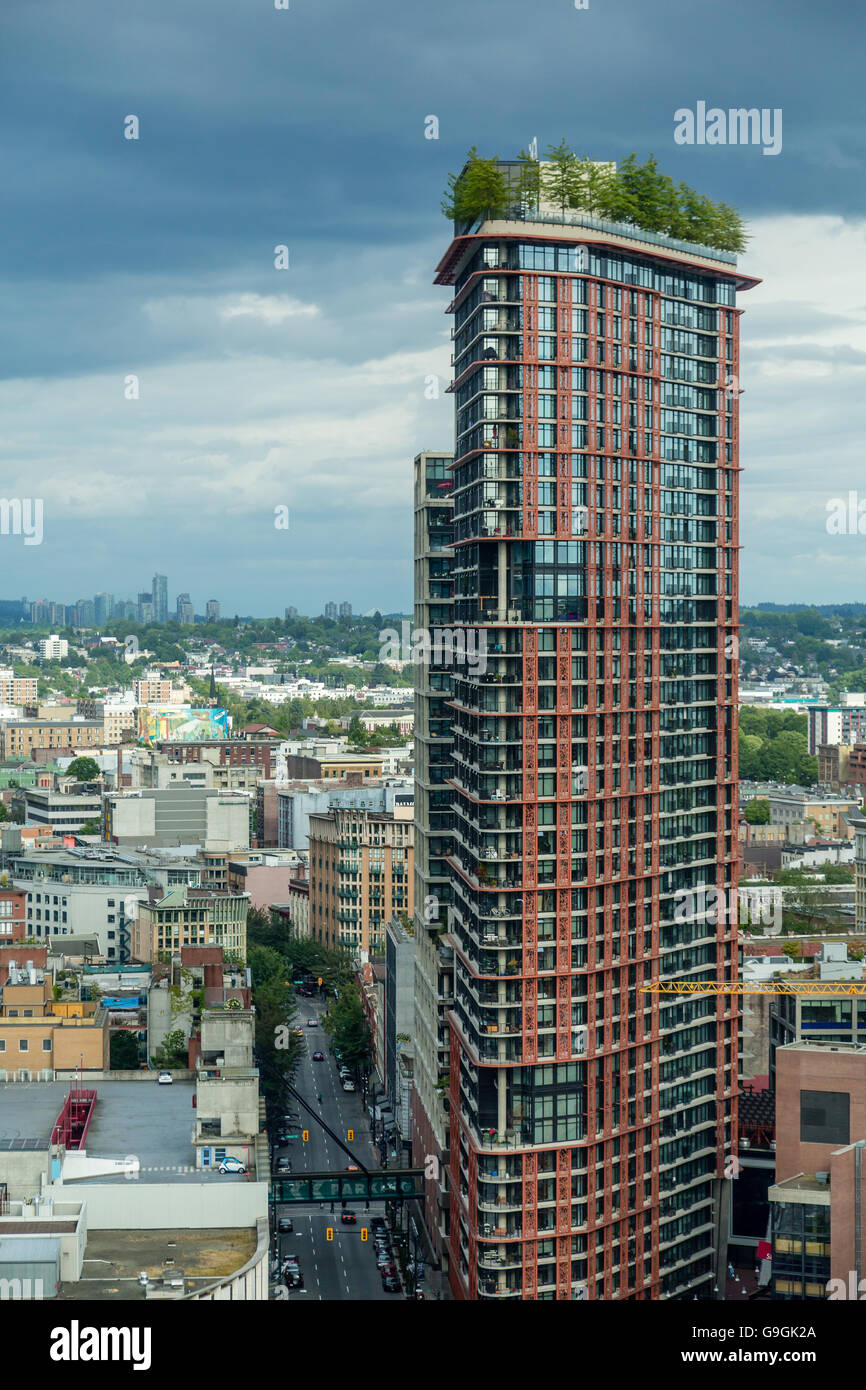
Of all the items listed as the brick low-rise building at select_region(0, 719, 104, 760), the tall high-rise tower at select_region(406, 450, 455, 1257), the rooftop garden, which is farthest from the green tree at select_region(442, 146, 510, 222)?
the brick low-rise building at select_region(0, 719, 104, 760)

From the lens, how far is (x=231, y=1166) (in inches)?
1154

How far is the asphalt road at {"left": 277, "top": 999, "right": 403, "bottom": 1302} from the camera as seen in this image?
125 ft

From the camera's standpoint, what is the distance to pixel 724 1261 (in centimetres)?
3484

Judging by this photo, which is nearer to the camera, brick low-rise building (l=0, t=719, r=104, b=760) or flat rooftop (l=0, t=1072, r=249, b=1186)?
flat rooftop (l=0, t=1072, r=249, b=1186)

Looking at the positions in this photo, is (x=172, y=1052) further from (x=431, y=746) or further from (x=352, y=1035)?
(x=352, y=1035)

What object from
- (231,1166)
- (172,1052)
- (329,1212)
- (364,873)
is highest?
(231,1166)

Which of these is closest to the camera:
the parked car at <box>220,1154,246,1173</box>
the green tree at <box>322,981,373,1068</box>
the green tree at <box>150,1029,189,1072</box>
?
the parked car at <box>220,1154,246,1173</box>

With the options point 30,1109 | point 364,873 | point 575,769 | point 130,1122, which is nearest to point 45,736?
point 364,873

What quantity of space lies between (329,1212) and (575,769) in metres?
19.6

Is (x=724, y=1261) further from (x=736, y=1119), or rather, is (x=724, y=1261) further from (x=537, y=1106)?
(x=537, y=1106)

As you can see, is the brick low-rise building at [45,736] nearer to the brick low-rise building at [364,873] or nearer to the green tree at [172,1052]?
the brick low-rise building at [364,873]

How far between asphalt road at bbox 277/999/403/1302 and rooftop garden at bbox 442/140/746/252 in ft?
67.7

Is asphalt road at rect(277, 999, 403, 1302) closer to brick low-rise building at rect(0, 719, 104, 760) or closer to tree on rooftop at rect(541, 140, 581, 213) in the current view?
tree on rooftop at rect(541, 140, 581, 213)

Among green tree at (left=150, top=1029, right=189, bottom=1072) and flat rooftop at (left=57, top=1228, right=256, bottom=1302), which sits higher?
flat rooftop at (left=57, top=1228, right=256, bottom=1302)
